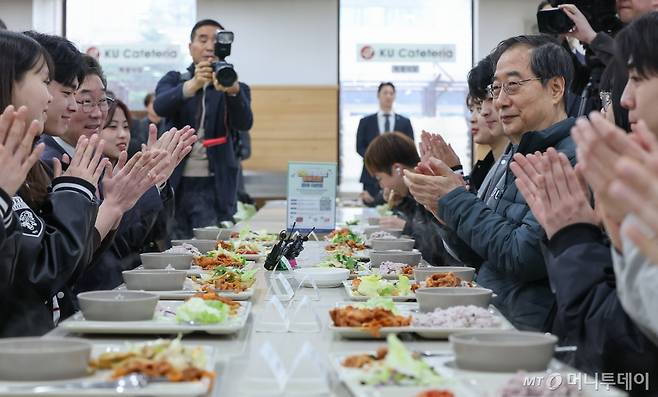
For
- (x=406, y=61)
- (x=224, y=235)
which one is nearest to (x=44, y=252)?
(x=224, y=235)

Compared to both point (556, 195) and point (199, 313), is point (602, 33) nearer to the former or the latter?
point (556, 195)

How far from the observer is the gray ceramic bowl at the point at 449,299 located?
5.86 feet

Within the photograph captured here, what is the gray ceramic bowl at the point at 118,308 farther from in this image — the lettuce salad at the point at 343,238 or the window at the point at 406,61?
the window at the point at 406,61

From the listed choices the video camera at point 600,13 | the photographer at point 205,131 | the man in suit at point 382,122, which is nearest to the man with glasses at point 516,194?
the video camera at point 600,13

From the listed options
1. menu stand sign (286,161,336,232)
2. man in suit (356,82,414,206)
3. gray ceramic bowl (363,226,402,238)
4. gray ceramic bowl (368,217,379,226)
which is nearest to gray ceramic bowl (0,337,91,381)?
gray ceramic bowl (363,226,402,238)

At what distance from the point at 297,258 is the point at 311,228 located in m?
1.14

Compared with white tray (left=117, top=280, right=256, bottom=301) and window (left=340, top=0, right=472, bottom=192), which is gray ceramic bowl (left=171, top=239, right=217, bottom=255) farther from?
window (left=340, top=0, right=472, bottom=192)

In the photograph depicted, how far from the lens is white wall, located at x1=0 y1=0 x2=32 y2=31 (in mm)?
10477

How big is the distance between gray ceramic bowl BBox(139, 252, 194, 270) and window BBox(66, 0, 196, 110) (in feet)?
27.8

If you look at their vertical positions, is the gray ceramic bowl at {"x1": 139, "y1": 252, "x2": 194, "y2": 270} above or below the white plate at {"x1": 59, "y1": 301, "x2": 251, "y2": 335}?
below

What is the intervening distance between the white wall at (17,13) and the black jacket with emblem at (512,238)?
29.4 ft

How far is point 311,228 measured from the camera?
417 cm

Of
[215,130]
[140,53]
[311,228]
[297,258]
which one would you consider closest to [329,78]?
[140,53]

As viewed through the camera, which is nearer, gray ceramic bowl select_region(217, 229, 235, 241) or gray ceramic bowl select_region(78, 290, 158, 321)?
gray ceramic bowl select_region(78, 290, 158, 321)
